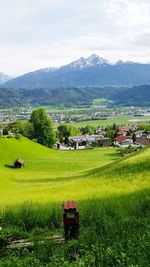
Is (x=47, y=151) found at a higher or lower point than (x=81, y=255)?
lower

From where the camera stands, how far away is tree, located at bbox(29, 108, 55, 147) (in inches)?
4648

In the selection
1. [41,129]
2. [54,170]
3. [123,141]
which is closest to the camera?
[54,170]

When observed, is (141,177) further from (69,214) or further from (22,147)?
(22,147)

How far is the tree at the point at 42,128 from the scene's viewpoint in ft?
387

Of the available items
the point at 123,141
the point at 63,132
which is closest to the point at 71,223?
the point at 123,141

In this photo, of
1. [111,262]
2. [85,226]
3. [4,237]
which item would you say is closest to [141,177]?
[85,226]

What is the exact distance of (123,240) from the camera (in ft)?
44.5

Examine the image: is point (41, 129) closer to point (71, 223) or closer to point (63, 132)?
point (63, 132)

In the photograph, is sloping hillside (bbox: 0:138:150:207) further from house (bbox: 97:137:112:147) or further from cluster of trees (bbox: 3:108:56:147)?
house (bbox: 97:137:112:147)

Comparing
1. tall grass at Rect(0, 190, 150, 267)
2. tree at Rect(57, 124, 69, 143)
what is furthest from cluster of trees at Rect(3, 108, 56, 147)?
tall grass at Rect(0, 190, 150, 267)

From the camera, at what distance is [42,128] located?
390 ft

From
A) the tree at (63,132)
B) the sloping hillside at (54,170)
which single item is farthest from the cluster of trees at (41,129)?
the tree at (63,132)

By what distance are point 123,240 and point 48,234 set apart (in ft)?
11.9

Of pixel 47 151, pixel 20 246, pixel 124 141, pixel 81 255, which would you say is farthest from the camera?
pixel 124 141
